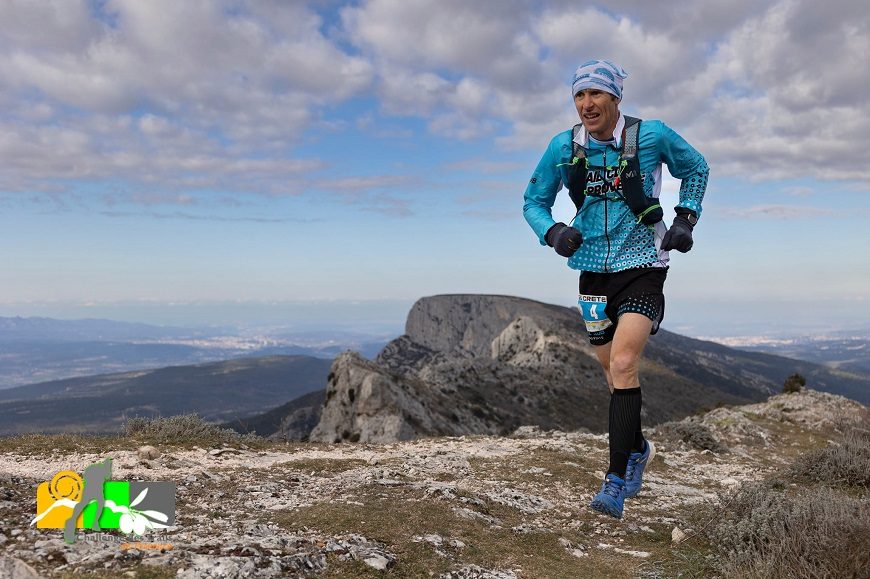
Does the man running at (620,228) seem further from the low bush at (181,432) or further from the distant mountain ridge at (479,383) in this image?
the distant mountain ridge at (479,383)

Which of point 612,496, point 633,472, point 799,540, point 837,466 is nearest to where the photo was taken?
point 799,540

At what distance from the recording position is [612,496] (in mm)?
5379

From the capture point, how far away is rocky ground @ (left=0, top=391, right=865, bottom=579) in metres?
3.60

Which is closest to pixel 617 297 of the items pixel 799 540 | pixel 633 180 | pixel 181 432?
pixel 633 180

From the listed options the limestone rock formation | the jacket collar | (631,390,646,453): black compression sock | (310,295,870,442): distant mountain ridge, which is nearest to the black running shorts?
(631,390,646,453): black compression sock

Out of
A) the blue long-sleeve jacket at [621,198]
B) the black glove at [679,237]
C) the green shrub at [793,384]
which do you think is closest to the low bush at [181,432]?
the blue long-sleeve jacket at [621,198]

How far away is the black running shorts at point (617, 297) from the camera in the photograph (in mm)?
5242

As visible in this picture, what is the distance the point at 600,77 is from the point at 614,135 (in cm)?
53

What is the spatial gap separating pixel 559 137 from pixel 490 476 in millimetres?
4459

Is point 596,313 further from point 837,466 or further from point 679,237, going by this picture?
point 837,466

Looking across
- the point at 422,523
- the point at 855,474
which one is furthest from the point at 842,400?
the point at 422,523

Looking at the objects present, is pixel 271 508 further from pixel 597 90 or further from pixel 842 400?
pixel 842 400

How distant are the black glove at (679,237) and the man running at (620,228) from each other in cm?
1

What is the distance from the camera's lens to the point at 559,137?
18.6 ft
